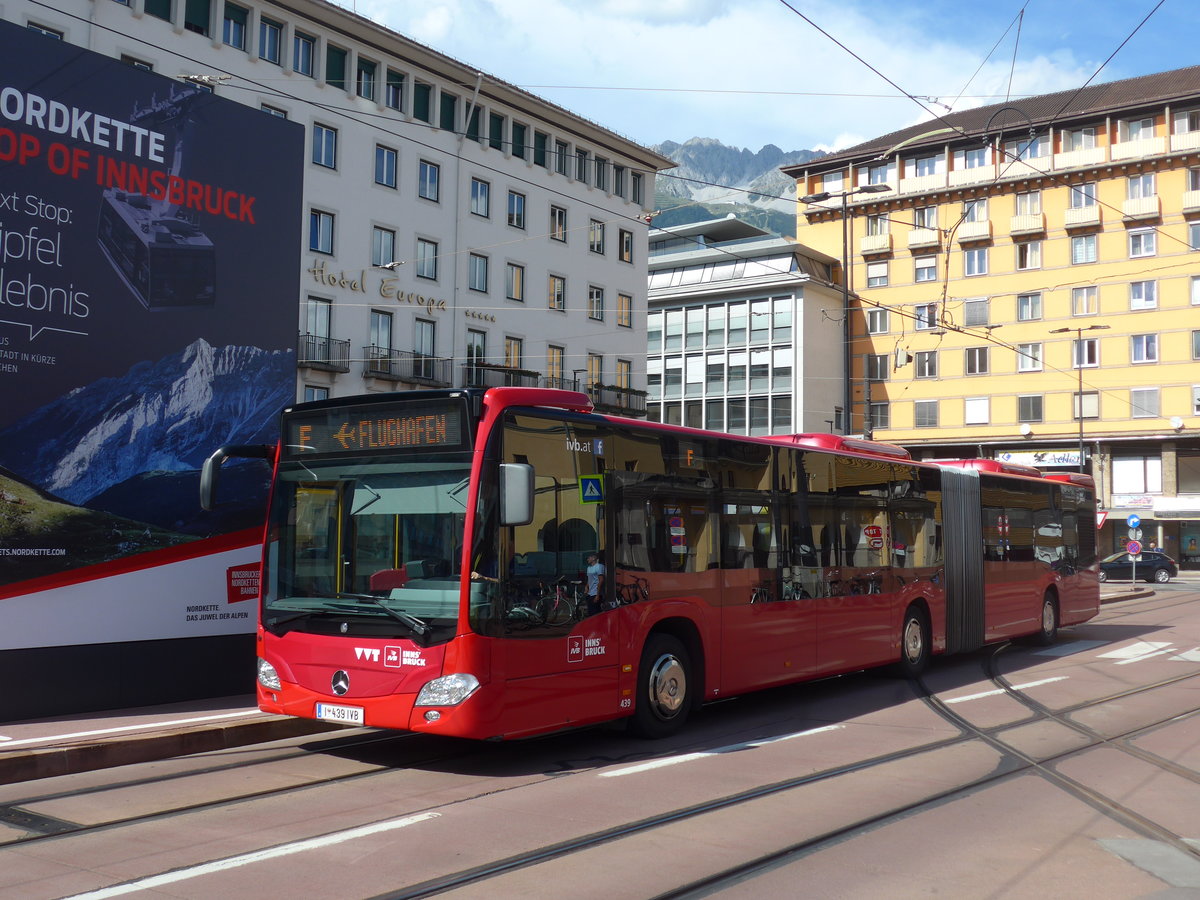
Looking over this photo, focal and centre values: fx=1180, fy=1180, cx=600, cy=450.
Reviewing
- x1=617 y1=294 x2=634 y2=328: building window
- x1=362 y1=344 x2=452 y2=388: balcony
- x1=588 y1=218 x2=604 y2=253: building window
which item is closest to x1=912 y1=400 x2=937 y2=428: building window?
x1=617 y1=294 x2=634 y2=328: building window

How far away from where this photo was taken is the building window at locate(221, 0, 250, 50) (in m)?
37.6

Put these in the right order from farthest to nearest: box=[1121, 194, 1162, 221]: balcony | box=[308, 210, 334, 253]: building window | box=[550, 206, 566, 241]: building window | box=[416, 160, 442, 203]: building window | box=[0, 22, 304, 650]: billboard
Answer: box=[1121, 194, 1162, 221]: balcony
box=[550, 206, 566, 241]: building window
box=[416, 160, 442, 203]: building window
box=[308, 210, 334, 253]: building window
box=[0, 22, 304, 650]: billboard

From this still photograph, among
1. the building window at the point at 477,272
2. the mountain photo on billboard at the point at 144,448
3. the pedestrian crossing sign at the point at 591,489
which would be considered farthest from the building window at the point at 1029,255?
the pedestrian crossing sign at the point at 591,489

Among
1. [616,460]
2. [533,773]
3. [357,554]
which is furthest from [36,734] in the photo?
[616,460]

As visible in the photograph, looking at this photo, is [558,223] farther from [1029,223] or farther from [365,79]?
[1029,223]

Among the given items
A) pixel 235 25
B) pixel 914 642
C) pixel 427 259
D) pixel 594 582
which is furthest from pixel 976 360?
pixel 594 582

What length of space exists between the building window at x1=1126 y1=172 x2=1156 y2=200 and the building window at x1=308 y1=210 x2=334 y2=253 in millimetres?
39977

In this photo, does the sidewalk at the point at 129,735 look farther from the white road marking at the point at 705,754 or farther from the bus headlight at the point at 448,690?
the white road marking at the point at 705,754

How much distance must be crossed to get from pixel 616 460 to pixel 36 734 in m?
5.16

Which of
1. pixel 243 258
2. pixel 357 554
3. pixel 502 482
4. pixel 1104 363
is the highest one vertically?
pixel 1104 363

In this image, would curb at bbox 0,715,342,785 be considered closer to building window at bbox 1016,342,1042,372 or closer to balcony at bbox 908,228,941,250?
building window at bbox 1016,342,1042,372

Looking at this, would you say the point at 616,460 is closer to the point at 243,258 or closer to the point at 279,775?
the point at 279,775

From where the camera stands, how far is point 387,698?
8.60 m

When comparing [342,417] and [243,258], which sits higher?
[243,258]
